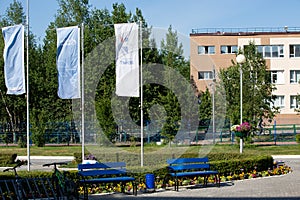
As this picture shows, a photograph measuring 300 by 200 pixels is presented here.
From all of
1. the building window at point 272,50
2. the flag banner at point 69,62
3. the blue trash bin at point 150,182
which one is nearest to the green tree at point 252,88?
the flag banner at point 69,62

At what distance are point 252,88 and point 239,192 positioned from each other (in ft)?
72.0

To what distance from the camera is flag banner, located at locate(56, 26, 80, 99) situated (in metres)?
19.0

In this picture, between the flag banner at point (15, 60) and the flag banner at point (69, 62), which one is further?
the flag banner at point (69, 62)

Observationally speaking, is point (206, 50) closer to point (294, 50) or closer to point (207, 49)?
point (207, 49)

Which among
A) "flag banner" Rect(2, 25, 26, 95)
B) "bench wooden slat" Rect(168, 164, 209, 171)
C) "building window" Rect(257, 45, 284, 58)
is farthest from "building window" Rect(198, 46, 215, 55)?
"bench wooden slat" Rect(168, 164, 209, 171)

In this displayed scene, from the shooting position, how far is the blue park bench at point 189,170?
48.0 feet

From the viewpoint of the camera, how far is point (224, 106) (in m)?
38.3

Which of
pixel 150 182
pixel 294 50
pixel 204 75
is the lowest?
pixel 150 182

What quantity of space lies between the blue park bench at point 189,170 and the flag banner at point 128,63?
3.86 metres

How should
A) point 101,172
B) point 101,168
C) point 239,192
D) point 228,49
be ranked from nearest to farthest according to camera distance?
point 239,192, point 101,172, point 101,168, point 228,49

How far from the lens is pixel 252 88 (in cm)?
3488

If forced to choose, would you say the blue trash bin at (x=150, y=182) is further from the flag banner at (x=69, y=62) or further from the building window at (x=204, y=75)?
the building window at (x=204, y=75)

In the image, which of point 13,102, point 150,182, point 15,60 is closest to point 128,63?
point 15,60

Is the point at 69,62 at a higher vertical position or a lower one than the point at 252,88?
higher
